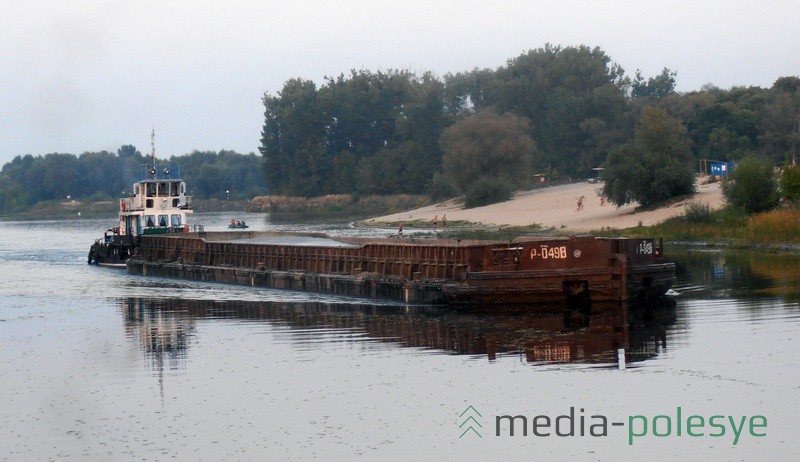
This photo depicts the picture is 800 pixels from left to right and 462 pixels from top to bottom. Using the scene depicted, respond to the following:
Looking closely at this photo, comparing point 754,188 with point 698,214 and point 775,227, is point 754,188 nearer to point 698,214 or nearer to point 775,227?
point 775,227

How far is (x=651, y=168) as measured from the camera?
64.0 m

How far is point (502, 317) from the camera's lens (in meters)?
28.6

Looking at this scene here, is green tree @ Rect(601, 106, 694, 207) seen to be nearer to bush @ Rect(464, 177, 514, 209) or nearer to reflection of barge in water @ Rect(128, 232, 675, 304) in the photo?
reflection of barge in water @ Rect(128, 232, 675, 304)

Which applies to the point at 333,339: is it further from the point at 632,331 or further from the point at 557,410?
the point at 557,410

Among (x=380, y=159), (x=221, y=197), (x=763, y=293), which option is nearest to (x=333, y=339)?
(x=763, y=293)

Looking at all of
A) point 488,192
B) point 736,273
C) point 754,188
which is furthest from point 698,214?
point 488,192

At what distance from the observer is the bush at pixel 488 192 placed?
94125 mm

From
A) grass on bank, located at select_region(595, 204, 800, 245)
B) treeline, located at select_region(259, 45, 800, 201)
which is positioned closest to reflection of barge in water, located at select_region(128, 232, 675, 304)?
grass on bank, located at select_region(595, 204, 800, 245)

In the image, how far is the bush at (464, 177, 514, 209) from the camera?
309 feet

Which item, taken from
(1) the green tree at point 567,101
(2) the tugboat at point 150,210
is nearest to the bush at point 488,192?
(1) the green tree at point 567,101

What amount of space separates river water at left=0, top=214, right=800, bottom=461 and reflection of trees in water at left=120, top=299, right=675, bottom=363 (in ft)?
0.28

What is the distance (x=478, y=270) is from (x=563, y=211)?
4585 centimetres

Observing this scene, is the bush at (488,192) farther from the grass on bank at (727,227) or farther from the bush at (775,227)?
the bush at (775,227)

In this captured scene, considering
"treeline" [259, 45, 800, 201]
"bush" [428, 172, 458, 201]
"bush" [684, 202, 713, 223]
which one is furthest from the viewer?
"bush" [428, 172, 458, 201]
